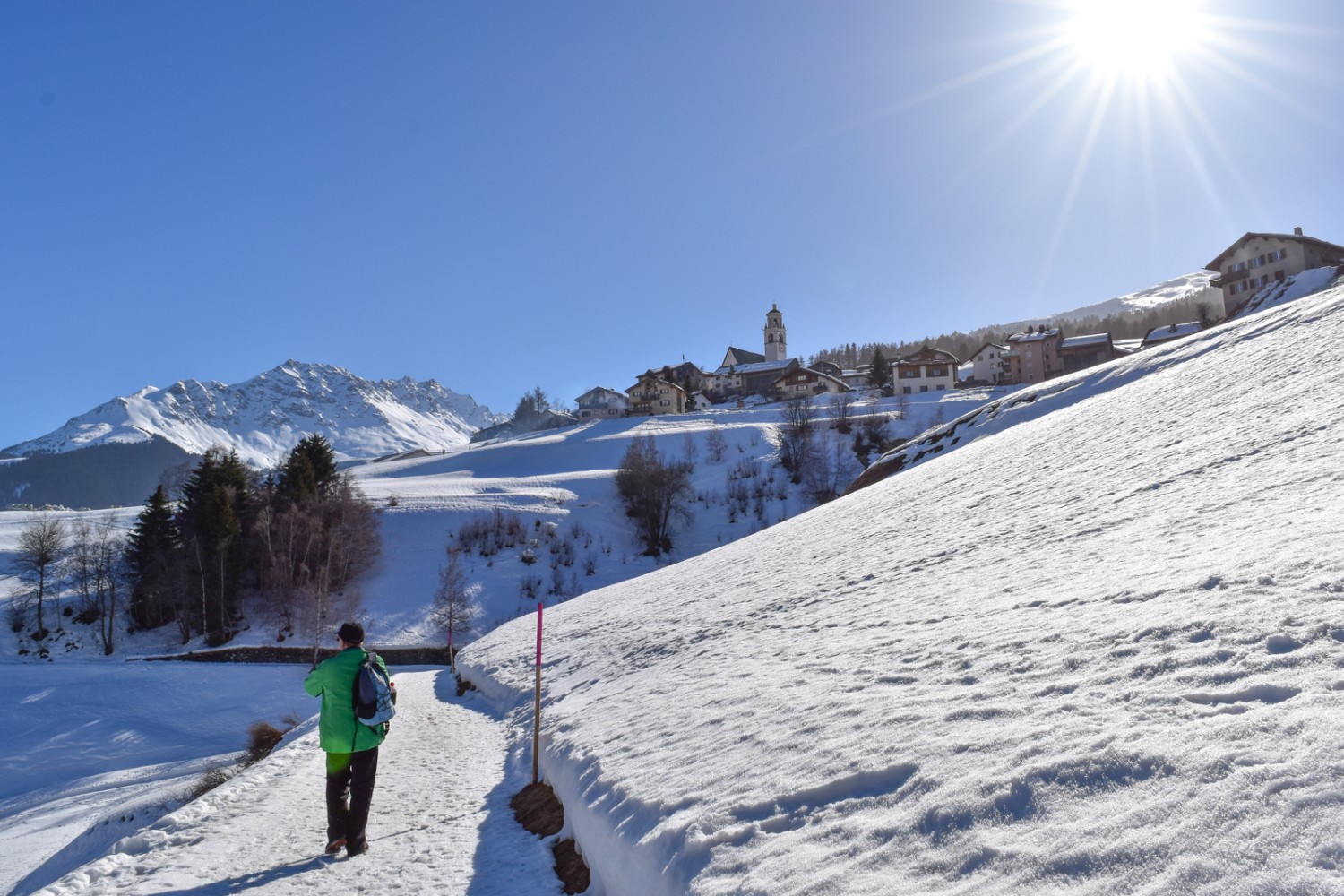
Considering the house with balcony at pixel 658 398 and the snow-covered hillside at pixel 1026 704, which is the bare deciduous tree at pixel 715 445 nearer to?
the house with balcony at pixel 658 398

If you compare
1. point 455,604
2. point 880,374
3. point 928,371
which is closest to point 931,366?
point 928,371

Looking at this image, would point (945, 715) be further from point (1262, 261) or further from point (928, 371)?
point (928, 371)

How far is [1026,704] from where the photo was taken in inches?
206

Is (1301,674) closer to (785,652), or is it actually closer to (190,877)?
(785,652)

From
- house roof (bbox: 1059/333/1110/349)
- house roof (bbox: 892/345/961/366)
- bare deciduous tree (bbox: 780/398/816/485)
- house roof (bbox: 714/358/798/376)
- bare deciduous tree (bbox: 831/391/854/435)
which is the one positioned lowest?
bare deciduous tree (bbox: 780/398/816/485)

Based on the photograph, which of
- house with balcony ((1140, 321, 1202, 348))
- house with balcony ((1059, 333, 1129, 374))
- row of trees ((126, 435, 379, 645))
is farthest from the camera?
house with balcony ((1059, 333, 1129, 374))

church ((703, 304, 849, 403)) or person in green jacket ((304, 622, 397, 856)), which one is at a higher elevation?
church ((703, 304, 849, 403))

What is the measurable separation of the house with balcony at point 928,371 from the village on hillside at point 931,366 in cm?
14

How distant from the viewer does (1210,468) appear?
11867mm

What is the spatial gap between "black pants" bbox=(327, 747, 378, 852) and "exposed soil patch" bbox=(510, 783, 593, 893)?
6.10ft

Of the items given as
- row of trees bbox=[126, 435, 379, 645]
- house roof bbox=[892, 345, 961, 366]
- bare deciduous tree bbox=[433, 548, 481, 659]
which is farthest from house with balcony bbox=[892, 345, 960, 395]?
row of trees bbox=[126, 435, 379, 645]

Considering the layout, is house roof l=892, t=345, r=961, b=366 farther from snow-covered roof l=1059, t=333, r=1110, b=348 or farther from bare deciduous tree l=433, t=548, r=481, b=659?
bare deciduous tree l=433, t=548, r=481, b=659

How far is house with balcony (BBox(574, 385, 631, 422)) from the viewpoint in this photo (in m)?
138

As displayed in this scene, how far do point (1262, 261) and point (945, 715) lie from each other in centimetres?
8597
